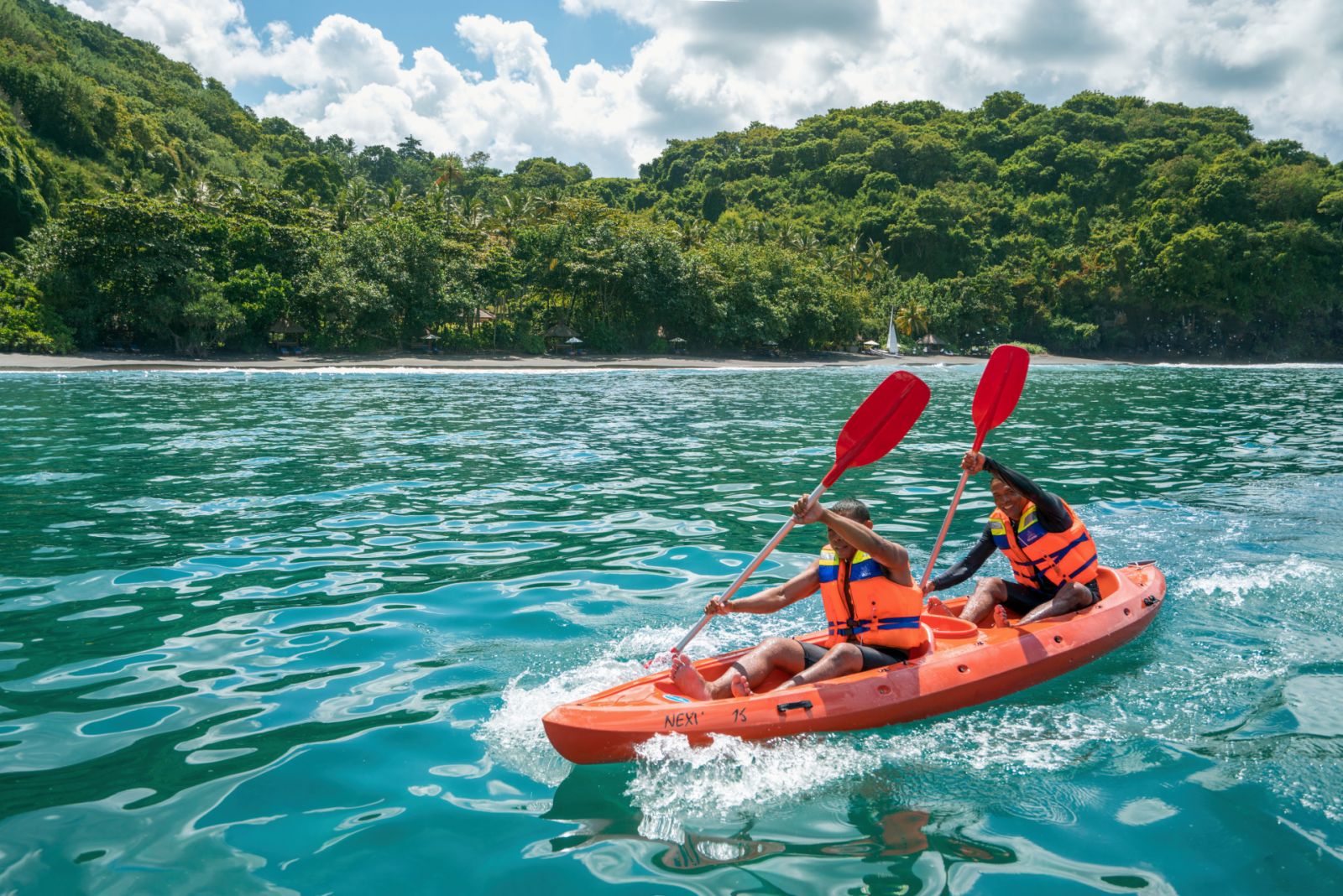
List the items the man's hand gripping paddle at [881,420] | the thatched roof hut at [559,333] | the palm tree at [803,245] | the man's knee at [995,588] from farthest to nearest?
the palm tree at [803,245] → the thatched roof hut at [559,333] → the man's knee at [995,588] → the man's hand gripping paddle at [881,420]

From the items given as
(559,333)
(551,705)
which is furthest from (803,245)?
(551,705)

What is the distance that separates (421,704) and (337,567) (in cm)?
334

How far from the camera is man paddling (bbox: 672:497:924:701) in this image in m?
5.20

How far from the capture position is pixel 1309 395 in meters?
32.4

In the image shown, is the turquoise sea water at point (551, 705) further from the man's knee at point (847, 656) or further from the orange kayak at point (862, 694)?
the man's knee at point (847, 656)

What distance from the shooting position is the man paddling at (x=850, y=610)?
5203 mm

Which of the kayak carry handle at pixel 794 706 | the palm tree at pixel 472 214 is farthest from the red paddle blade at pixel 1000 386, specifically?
the palm tree at pixel 472 214

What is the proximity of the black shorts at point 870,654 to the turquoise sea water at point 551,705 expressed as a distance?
1.40ft

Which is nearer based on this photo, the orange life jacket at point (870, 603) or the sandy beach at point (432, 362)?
the orange life jacket at point (870, 603)

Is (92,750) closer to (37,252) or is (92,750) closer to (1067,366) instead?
(37,252)

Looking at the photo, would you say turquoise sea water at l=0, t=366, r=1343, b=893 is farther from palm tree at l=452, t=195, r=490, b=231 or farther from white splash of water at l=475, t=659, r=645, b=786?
palm tree at l=452, t=195, r=490, b=231

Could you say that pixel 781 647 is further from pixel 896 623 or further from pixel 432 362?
pixel 432 362

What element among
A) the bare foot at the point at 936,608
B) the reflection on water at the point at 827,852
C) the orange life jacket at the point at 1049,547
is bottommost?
the reflection on water at the point at 827,852

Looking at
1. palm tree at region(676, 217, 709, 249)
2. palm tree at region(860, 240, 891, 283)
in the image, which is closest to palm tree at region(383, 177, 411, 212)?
palm tree at region(676, 217, 709, 249)
